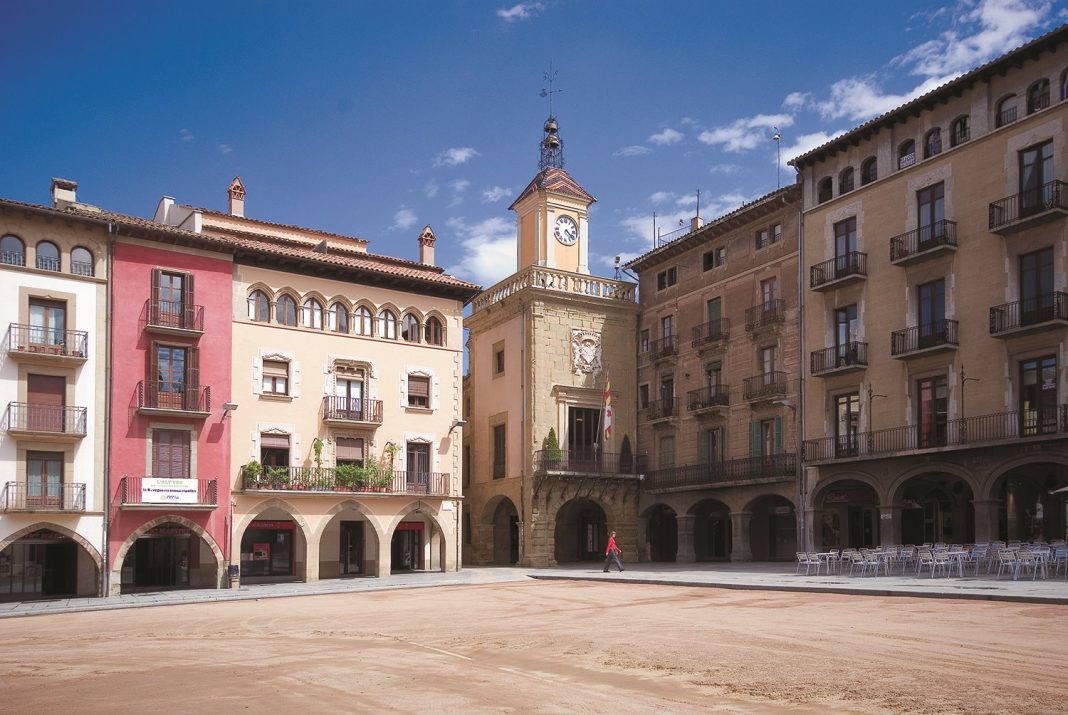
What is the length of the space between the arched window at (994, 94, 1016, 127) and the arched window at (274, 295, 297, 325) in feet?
80.3

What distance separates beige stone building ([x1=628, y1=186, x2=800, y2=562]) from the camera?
4088cm

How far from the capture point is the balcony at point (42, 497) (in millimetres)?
30141

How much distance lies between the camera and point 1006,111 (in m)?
32.7

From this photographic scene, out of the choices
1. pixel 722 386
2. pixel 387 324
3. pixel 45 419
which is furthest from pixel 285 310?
pixel 722 386

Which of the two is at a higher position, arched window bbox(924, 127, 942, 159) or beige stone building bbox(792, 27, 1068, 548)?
arched window bbox(924, 127, 942, 159)

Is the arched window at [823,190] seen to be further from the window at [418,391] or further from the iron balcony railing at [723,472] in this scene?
the window at [418,391]

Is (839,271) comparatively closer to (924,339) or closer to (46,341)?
(924,339)

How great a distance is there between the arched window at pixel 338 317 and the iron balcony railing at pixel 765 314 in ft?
53.1

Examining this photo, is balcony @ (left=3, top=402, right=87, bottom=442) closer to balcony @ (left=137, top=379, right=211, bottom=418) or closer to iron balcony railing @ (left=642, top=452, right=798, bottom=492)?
balcony @ (left=137, top=379, right=211, bottom=418)

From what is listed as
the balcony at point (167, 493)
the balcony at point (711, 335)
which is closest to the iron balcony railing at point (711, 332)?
the balcony at point (711, 335)

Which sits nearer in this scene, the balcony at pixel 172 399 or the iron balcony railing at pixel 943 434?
the iron balcony railing at pixel 943 434

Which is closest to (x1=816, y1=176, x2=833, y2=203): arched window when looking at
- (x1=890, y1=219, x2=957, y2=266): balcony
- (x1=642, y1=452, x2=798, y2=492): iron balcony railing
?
(x1=890, y1=219, x2=957, y2=266): balcony

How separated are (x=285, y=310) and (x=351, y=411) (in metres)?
4.35

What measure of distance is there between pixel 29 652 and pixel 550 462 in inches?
1163
